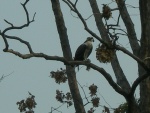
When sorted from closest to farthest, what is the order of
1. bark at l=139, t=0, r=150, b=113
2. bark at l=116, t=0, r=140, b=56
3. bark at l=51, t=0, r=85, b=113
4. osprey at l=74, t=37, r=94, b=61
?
bark at l=139, t=0, r=150, b=113, bark at l=51, t=0, r=85, b=113, bark at l=116, t=0, r=140, b=56, osprey at l=74, t=37, r=94, b=61

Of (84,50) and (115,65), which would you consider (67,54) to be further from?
(84,50)

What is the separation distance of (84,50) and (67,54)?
4.21 meters

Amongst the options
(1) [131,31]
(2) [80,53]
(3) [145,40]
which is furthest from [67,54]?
(2) [80,53]

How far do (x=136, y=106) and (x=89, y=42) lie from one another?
6.64m

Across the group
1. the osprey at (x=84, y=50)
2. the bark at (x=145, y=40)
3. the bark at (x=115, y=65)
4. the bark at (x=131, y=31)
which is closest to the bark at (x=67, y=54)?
the bark at (x=115, y=65)

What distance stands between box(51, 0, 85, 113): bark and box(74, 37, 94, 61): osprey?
12.1ft

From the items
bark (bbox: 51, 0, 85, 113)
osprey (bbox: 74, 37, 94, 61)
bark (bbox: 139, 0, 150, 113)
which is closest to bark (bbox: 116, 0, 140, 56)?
bark (bbox: 51, 0, 85, 113)

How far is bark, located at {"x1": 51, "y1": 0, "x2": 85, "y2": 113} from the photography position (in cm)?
670

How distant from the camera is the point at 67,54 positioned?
7133 millimetres

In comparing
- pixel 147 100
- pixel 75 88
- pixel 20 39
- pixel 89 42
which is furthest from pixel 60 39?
pixel 89 42

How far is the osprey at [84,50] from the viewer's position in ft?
36.7

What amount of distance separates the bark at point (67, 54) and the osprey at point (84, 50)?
3.69 meters

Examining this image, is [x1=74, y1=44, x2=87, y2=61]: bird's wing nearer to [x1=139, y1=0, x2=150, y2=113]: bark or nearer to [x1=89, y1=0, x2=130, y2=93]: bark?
[x1=89, y1=0, x2=130, y2=93]: bark

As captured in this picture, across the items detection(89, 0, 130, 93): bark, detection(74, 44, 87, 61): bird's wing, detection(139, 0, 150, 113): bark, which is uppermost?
detection(74, 44, 87, 61): bird's wing
